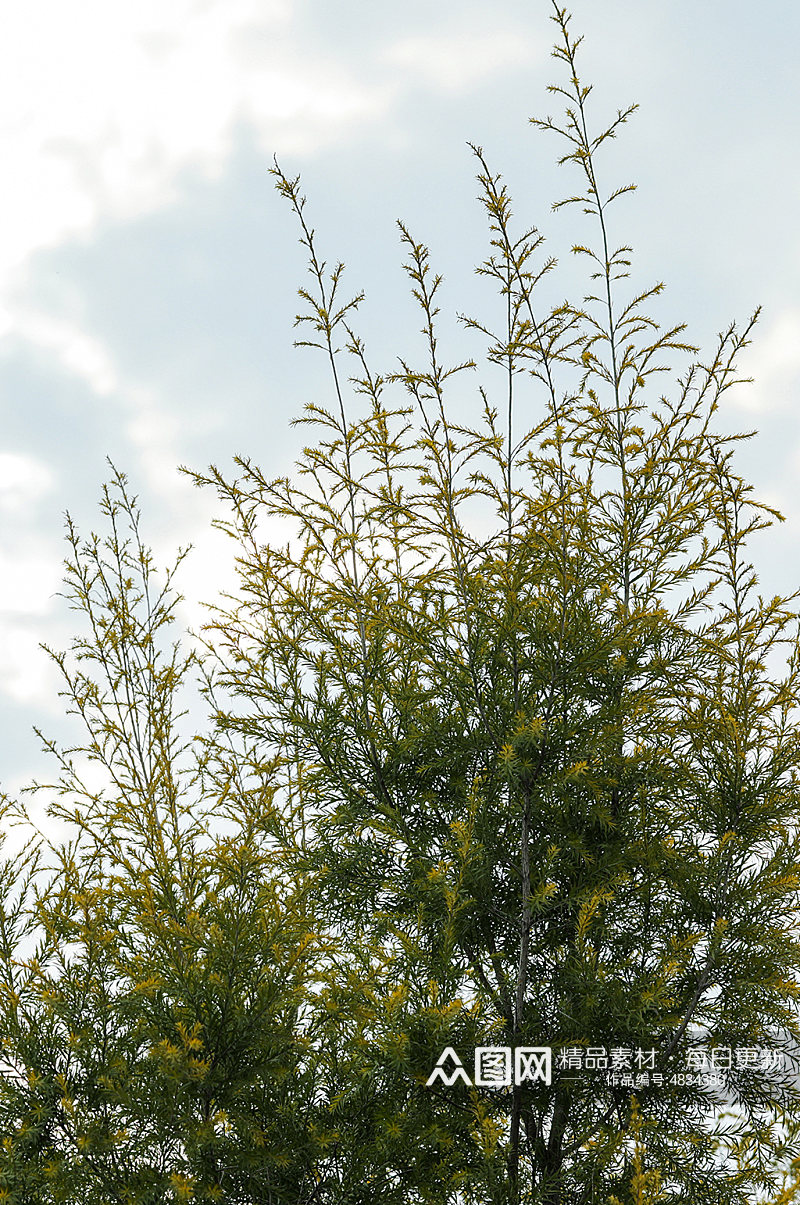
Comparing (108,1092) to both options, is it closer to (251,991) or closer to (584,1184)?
(251,991)

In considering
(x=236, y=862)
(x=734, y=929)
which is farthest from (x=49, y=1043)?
(x=734, y=929)

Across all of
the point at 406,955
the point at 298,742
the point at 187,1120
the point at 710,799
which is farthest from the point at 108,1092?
the point at 710,799

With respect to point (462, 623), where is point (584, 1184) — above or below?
below

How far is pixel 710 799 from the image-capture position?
5.36 metres

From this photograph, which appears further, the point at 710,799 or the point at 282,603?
the point at 282,603

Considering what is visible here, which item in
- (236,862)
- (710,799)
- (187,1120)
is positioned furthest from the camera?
(710,799)

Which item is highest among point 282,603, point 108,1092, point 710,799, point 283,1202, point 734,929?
A: point 282,603

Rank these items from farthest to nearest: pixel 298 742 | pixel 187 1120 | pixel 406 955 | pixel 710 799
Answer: pixel 298 742, pixel 710 799, pixel 406 955, pixel 187 1120

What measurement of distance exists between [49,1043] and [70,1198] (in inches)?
22.7

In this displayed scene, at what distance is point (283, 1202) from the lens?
4527 millimetres

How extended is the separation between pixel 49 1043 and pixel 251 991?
0.95m

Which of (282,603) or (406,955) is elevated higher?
(282,603)

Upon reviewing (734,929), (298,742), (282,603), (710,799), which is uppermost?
(282,603)

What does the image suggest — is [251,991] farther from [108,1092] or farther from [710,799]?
[710,799]
